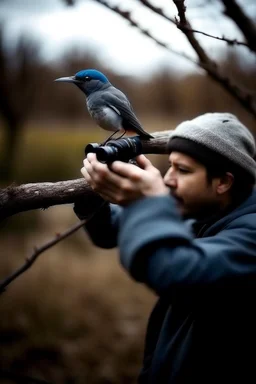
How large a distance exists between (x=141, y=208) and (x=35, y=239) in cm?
552

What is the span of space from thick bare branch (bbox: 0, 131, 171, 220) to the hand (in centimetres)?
34

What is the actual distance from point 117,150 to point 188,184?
0.27m

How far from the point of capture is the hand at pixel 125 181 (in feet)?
3.15

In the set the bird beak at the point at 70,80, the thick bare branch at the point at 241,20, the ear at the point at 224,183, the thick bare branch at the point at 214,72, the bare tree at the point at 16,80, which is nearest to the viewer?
the bird beak at the point at 70,80

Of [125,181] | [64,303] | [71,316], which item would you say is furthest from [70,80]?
[64,303]

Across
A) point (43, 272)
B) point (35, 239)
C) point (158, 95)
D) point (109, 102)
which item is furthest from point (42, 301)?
point (109, 102)

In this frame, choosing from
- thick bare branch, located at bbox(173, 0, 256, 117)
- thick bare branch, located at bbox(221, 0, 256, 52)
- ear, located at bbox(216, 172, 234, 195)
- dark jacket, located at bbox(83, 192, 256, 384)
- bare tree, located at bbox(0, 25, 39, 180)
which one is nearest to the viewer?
dark jacket, located at bbox(83, 192, 256, 384)

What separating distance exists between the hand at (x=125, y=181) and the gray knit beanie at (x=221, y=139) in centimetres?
26

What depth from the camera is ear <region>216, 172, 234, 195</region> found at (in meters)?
1.28

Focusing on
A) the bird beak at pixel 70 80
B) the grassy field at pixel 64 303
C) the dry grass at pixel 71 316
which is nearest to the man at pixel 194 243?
the bird beak at pixel 70 80

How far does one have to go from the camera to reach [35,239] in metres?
6.25

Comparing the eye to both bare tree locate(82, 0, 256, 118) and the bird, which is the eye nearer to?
the bird

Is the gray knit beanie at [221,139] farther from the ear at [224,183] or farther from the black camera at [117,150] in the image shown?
the black camera at [117,150]

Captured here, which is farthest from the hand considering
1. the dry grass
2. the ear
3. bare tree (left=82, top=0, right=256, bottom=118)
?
the dry grass
